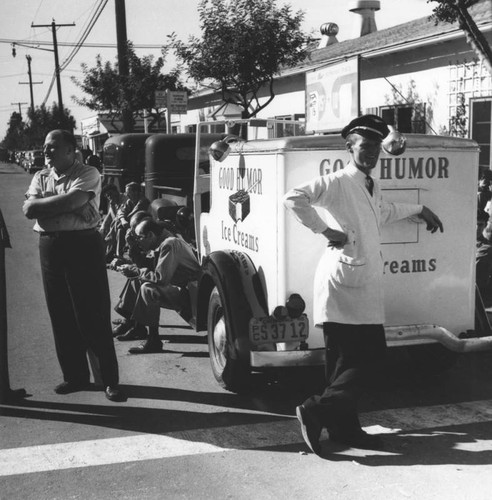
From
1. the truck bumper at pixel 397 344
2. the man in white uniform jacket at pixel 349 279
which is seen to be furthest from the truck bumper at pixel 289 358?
the man in white uniform jacket at pixel 349 279

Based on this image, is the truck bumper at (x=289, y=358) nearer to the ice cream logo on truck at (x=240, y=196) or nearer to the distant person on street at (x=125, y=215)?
the ice cream logo on truck at (x=240, y=196)

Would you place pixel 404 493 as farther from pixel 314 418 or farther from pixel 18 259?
pixel 18 259

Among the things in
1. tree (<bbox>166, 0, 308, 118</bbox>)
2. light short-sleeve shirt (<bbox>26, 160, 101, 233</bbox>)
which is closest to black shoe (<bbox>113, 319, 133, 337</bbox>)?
light short-sleeve shirt (<bbox>26, 160, 101, 233</bbox>)

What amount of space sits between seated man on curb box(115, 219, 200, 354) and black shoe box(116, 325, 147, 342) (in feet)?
1.66

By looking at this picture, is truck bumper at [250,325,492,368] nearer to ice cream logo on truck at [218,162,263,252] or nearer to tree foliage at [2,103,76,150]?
ice cream logo on truck at [218,162,263,252]

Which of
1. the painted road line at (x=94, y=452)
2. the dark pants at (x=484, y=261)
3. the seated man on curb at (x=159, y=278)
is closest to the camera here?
the painted road line at (x=94, y=452)

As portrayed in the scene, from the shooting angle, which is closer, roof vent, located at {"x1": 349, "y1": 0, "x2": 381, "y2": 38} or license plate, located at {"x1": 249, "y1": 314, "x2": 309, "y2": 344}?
license plate, located at {"x1": 249, "y1": 314, "x2": 309, "y2": 344}

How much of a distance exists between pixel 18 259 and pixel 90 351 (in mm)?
7871

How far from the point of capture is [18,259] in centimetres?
1321

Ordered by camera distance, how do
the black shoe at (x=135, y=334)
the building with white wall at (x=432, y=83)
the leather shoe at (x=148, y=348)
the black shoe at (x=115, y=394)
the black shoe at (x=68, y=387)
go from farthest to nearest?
the building with white wall at (x=432, y=83)
the black shoe at (x=135, y=334)
the leather shoe at (x=148, y=348)
the black shoe at (x=68, y=387)
the black shoe at (x=115, y=394)

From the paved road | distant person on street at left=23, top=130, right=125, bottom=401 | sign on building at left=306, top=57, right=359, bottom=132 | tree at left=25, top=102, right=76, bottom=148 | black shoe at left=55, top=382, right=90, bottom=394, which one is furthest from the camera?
tree at left=25, top=102, right=76, bottom=148

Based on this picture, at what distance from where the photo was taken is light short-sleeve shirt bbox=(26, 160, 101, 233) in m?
5.52

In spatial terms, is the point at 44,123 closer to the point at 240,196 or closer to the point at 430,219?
the point at 240,196

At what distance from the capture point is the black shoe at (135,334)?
7652 mm
